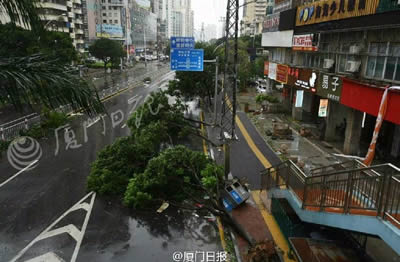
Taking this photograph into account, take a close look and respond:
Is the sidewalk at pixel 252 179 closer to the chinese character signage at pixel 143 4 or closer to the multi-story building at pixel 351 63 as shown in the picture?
the multi-story building at pixel 351 63

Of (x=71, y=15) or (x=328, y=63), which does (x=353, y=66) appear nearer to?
(x=328, y=63)

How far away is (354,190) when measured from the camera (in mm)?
6836

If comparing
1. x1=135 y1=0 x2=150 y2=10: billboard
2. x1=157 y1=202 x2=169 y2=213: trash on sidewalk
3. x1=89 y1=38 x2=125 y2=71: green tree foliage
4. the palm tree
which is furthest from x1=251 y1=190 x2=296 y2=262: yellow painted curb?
x1=135 y1=0 x2=150 y2=10: billboard

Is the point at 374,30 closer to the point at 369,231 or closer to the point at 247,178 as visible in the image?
the point at 247,178

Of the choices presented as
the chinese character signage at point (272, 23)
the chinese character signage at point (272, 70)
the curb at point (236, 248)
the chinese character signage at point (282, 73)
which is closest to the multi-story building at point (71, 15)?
the chinese character signage at point (272, 23)

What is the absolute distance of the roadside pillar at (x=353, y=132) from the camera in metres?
16.8

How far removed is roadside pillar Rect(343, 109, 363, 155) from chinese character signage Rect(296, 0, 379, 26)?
5.06 m

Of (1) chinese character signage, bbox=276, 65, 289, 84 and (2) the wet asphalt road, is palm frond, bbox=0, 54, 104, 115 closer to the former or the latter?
(2) the wet asphalt road

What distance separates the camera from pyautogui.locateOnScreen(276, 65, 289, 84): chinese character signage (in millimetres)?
25200

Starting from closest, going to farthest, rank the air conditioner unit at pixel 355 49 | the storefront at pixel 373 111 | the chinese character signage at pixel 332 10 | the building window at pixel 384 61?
the storefront at pixel 373 111, the building window at pixel 384 61, the chinese character signage at pixel 332 10, the air conditioner unit at pixel 355 49

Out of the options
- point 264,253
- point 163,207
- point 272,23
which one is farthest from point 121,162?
point 272,23

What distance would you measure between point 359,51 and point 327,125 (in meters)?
5.83

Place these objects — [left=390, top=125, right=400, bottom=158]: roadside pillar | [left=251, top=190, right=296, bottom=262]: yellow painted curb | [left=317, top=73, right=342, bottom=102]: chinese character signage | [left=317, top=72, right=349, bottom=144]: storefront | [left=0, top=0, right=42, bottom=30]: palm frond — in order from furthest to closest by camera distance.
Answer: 1. [left=317, top=72, right=349, bottom=144]: storefront
2. [left=317, top=73, right=342, bottom=102]: chinese character signage
3. [left=390, top=125, right=400, bottom=158]: roadside pillar
4. [left=251, top=190, right=296, bottom=262]: yellow painted curb
5. [left=0, top=0, right=42, bottom=30]: palm frond

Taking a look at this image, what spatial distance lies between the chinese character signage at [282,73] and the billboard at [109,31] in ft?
220
